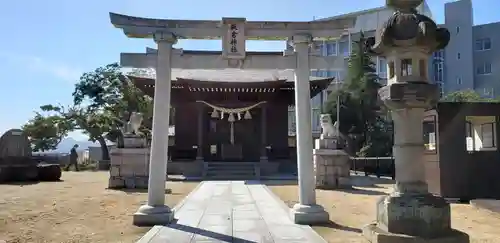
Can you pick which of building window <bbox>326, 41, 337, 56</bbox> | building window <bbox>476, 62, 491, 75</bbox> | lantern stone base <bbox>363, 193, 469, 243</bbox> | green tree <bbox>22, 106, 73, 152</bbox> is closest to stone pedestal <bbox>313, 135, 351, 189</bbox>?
lantern stone base <bbox>363, 193, 469, 243</bbox>

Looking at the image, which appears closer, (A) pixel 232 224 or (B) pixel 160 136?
(A) pixel 232 224

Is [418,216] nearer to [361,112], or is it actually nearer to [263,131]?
[263,131]

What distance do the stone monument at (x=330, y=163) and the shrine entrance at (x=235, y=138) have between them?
334 inches

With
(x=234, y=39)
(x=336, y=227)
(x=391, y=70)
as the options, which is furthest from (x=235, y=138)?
(x=391, y=70)

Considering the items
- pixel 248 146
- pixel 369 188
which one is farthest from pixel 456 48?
pixel 369 188

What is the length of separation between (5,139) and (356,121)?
25071mm

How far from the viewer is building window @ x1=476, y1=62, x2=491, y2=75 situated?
140ft

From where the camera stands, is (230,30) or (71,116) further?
(71,116)

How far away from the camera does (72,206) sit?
10.7 meters

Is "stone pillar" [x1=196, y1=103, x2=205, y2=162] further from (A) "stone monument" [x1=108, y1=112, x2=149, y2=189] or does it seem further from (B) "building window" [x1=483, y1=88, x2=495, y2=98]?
(B) "building window" [x1=483, y1=88, x2=495, y2=98]

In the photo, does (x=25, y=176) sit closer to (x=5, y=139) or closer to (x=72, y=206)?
(x=5, y=139)

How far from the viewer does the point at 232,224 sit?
8.03 m

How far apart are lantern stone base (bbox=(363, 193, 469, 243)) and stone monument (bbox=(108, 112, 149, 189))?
11489mm

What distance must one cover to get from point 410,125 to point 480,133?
7.46 m
